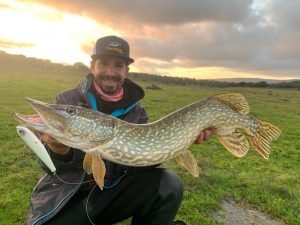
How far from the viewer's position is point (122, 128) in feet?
13.0

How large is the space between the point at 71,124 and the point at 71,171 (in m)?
0.77

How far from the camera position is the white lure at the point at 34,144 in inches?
136

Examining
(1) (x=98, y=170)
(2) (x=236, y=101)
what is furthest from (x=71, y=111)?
(2) (x=236, y=101)

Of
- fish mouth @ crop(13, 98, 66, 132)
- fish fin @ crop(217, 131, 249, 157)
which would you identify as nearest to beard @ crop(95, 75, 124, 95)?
fish mouth @ crop(13, 98, 66, 132)

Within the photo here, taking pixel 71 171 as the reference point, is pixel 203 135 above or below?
above

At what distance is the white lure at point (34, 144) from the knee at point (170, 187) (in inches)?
50.6

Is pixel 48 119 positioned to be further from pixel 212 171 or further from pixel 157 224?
pixel 212 171

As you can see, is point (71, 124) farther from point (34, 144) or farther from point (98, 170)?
point (98, 170)

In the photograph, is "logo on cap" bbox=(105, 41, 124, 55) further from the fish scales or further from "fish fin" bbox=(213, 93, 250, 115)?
"fish fin" bbox=(213, 93, 250, 115)

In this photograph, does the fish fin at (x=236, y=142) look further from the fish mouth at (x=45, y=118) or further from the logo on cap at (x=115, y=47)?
the fish mouth at (x=45, y=118)

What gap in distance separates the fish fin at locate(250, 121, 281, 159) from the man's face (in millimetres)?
1791

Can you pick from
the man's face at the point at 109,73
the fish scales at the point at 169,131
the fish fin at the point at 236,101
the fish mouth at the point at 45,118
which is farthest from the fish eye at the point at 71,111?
the fish fin at the point at 236,101

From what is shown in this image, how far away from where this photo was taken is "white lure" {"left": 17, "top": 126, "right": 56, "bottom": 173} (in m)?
3.46

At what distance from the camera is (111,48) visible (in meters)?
4.73
